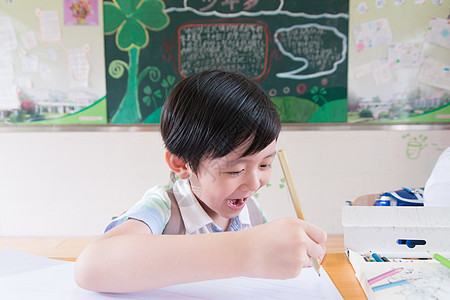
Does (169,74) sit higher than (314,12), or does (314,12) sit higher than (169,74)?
(314,12)

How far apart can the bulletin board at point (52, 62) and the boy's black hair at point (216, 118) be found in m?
1.67

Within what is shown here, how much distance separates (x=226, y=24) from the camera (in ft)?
6.77

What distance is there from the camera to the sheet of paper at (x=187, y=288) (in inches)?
18.2

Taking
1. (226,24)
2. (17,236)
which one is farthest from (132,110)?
(17,236)

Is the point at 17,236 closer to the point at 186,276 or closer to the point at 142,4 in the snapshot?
the point at 142,4

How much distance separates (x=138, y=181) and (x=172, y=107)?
1.64 meters

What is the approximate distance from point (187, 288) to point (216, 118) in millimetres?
271

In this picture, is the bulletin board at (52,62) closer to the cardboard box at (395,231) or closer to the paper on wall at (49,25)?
the paper on wall at (49,25)

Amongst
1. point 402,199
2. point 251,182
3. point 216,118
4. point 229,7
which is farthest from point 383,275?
point 229,7

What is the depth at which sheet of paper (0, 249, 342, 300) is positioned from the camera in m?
0.46

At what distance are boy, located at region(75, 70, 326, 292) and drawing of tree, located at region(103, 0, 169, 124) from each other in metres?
1.50

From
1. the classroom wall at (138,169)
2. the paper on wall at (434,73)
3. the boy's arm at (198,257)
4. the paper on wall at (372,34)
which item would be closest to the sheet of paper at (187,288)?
the boy's arm at (198,257)

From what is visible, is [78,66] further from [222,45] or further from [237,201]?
[237,201]

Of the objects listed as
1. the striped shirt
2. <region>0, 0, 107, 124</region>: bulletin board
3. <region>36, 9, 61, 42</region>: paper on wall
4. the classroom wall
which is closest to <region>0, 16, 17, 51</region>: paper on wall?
<region>0, 0, 107, 124</region>: bulletin board
